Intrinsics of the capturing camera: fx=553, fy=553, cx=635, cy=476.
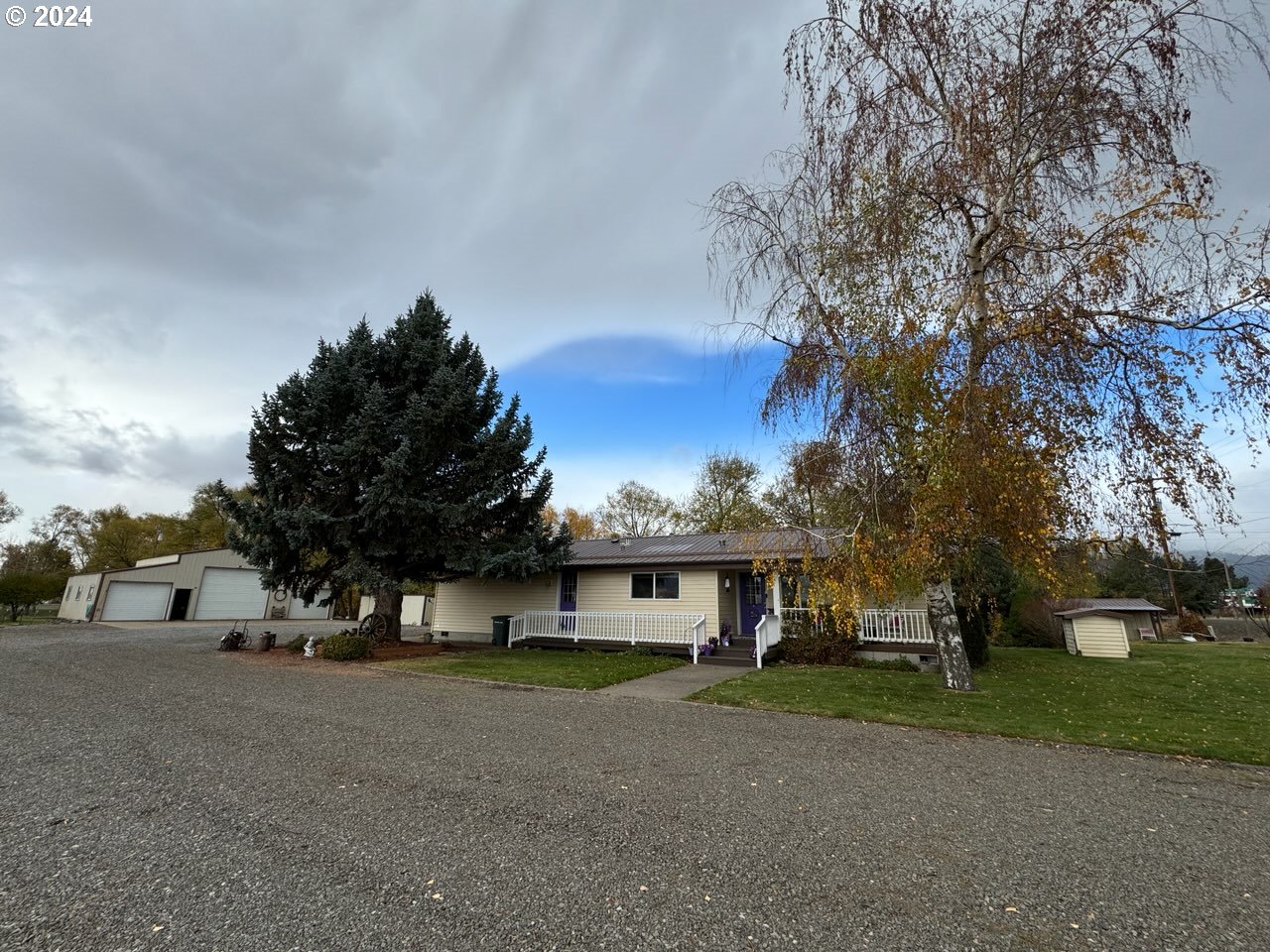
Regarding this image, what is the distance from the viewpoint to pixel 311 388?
15172 millimetres

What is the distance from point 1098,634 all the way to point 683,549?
46.7 ft

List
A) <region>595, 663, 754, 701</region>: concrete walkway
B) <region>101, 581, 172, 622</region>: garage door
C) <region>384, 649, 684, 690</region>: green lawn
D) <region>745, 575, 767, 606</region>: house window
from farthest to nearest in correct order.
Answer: <region>101, 581, 172, 622</region>: garage door → <region>745, 575, 767, 606</region>: house window → <region>384, 649, 684, 690</region>: green lawn → <region>595, 663, 754, 701</region>: concrete walkway

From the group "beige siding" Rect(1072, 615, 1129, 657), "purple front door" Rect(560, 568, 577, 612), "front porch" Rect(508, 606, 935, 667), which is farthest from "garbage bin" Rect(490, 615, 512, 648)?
"beige siding" Rect(1072, 615, 1129, 657)

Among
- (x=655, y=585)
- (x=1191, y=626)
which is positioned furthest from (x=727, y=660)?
(x=1191, y=626)

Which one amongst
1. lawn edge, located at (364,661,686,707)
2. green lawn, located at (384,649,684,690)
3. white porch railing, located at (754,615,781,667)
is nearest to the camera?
lawn edge, located at (364,661,686,707)

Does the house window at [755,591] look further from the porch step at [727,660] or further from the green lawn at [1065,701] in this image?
the green lawn at [1065,701]

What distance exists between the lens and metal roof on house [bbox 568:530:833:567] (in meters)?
11.1

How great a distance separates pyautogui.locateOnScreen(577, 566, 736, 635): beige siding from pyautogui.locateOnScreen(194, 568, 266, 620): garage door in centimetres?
2285

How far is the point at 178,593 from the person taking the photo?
97.0 feet

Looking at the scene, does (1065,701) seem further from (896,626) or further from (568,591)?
(568,591)

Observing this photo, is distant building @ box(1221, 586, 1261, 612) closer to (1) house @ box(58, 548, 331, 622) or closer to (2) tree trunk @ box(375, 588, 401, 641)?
(2) tree trunk @ box(375, 588, 401, 641)

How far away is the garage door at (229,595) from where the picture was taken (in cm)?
3036

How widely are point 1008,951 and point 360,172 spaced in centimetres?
1421

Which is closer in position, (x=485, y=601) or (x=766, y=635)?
(x=766, y=635)
